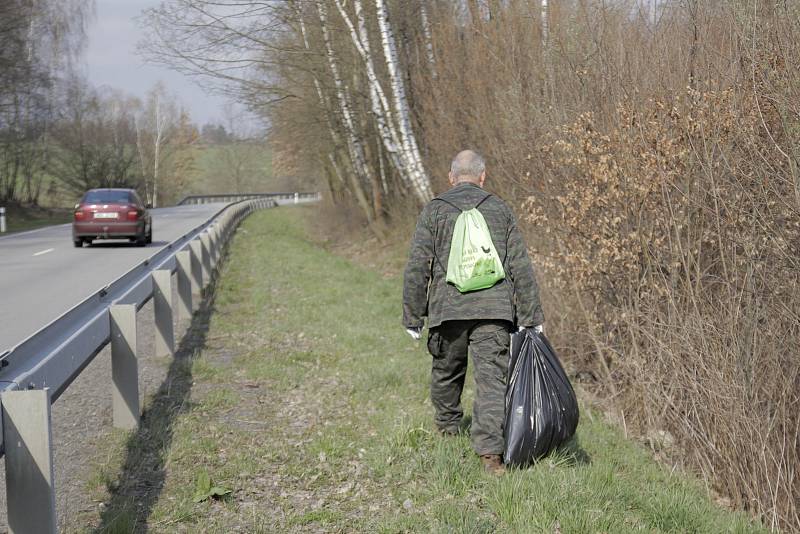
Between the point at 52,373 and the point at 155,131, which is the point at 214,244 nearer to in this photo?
the point at 52,373

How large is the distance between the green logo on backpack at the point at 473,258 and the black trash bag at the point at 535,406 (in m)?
0.44

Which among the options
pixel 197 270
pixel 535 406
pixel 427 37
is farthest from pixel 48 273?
pixel 535 406

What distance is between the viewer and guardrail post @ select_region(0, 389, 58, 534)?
373cm

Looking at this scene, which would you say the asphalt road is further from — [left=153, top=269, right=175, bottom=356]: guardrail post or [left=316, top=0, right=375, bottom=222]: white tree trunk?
[left=316, top=0, right=375, bottom=222]: white tree trunk

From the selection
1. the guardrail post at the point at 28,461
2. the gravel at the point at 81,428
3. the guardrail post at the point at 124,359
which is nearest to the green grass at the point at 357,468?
the gravel at the point at 81,428

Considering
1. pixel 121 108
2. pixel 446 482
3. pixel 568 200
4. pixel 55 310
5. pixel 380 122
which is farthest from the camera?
pixel 121 108

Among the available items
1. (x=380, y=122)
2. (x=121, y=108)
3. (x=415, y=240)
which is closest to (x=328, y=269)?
(x=380, y=122)

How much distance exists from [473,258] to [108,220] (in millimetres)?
18106

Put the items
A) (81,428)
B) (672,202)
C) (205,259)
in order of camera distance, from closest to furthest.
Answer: (81,428)
(672,202)
(205,259)

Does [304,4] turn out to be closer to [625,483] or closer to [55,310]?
[55,310]

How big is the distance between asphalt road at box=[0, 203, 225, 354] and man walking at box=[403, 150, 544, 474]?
15.0ft

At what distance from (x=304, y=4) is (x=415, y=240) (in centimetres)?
1290

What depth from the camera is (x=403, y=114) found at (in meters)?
17.0

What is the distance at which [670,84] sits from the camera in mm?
7441
